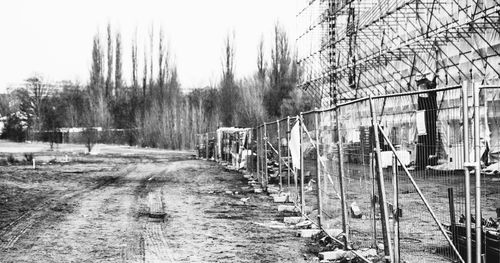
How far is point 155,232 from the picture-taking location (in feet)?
34.6

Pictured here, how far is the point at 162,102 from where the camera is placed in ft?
222

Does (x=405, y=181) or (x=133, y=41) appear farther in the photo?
(x=133, y=41)

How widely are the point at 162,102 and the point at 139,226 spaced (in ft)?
187

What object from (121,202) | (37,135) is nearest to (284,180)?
(121,202)

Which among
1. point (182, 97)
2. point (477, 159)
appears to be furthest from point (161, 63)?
point (477, 159)

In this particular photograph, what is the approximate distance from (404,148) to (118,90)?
71.1m

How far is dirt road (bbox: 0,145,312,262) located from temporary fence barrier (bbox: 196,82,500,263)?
1.01m

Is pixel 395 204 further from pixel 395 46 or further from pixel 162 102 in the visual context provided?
pixel 162 102

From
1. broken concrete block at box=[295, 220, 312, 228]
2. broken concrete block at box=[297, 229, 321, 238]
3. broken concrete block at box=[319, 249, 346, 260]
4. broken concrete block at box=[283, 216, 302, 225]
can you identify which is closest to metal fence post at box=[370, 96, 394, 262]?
broken concrete block at box=[319, 249, 346, 260]

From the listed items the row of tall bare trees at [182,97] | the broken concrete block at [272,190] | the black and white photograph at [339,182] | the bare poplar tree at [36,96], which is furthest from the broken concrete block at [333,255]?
the bare poplar tree at [36,96]

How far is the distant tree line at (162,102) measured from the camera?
60375mm

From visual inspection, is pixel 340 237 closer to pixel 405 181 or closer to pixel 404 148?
pixel 405 181

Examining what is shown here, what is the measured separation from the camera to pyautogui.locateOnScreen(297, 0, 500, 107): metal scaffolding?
2177 centimetres

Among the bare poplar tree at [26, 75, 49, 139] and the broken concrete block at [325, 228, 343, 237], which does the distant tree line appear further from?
the broken concrete block at [325, 228, 343, 237]
